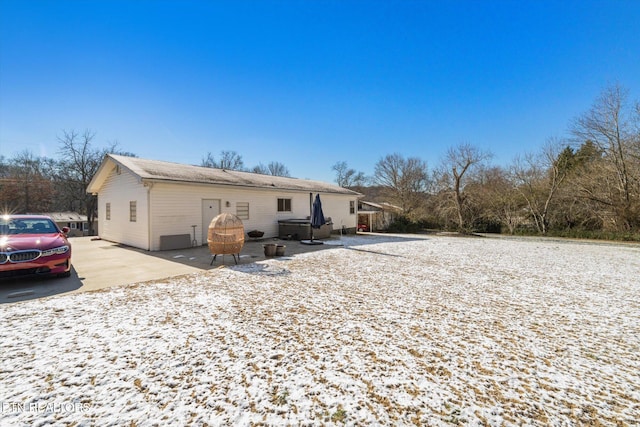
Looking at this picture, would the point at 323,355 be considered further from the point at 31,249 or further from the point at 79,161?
the point at 79,161

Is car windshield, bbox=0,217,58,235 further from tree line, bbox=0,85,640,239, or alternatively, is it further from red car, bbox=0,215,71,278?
tree line, bbox=0,85,640,239

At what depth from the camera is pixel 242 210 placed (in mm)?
12367

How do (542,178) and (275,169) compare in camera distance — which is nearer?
(542,178)

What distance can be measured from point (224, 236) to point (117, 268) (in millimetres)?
2838

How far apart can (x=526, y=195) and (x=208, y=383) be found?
20.8m

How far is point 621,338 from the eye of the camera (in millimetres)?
3318

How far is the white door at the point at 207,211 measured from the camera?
36.3ft

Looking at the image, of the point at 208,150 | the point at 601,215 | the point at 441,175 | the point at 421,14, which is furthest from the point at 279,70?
the point at 208,150

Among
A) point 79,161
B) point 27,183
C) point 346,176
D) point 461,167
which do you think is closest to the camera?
point 461,167

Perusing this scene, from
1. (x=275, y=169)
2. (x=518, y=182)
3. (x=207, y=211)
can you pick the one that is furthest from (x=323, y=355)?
(x=275, y=169)

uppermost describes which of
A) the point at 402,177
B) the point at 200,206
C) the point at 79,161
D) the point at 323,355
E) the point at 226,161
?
the point at 226,161

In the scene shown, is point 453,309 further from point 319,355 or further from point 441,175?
point 441,175

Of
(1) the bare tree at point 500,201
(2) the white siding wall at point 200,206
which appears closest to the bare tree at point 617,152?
(1) the bare tree at point 500,201

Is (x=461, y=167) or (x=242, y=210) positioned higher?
(x=461, y=167)
